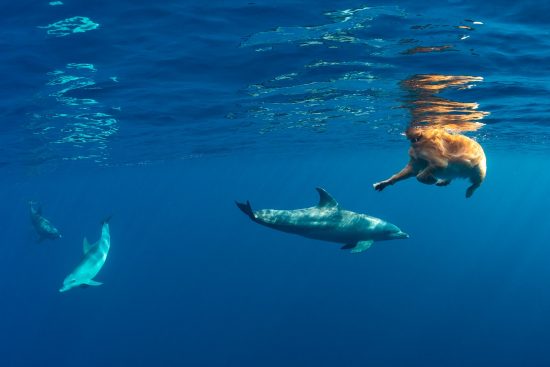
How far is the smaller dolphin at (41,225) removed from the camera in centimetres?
2041

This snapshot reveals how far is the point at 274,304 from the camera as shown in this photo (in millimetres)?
39344

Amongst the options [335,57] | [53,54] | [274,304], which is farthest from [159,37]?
[274,304]

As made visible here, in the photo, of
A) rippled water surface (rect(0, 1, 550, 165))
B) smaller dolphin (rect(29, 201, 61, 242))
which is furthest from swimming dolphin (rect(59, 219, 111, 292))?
rippled water surface (rect(0, 1, 550, 165))

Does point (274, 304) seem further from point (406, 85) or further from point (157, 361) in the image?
point (406, 85)

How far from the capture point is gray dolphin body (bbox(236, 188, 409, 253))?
8.80 meters

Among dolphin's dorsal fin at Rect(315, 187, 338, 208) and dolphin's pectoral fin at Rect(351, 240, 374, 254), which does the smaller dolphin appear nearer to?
dolphin's dorsal fin at Rect(315, 187, 338, 208)

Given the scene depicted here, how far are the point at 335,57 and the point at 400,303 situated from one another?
99.5 feet

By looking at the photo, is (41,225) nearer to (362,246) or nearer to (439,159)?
(362,246)

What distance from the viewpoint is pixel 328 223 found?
942cm

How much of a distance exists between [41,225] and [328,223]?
1719cm

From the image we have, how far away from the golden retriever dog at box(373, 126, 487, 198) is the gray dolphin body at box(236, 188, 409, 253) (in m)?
4.53

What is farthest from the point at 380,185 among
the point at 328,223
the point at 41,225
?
the point at 41,225

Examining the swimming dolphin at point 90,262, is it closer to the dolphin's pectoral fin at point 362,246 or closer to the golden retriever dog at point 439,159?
the dolphin's pectoral fin at point 362,246

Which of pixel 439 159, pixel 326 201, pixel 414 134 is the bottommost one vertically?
pixel 326 201
